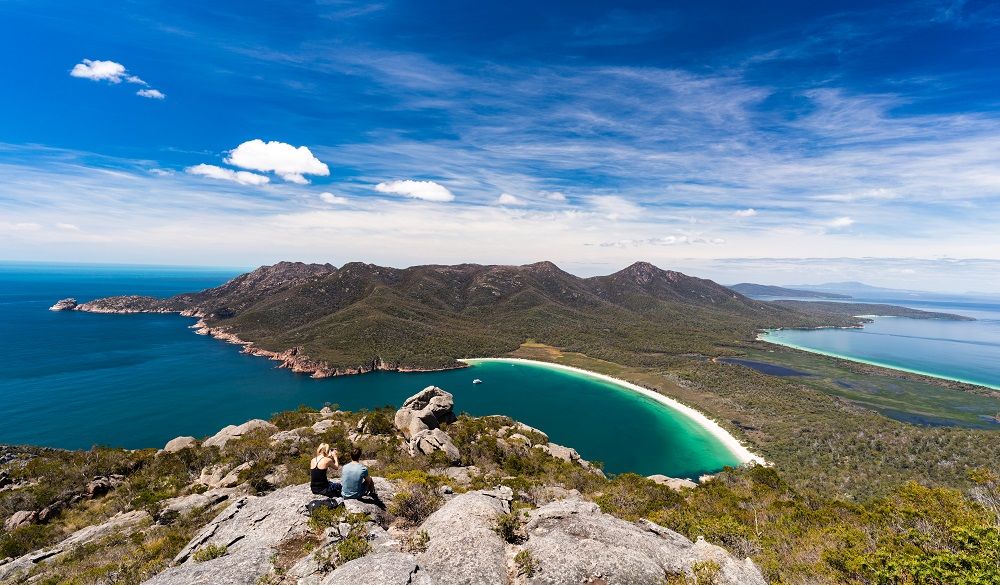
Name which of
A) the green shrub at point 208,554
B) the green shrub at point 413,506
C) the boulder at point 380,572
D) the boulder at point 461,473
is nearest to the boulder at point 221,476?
the boulder at point 461,473

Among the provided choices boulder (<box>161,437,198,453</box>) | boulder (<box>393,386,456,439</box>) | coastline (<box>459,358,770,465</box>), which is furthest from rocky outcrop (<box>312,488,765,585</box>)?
coastline (<box>459,358,770,465</box>)

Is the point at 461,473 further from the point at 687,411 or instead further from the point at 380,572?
the point at 687,411

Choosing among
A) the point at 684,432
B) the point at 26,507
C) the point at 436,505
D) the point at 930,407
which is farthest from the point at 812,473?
the point at 26,507

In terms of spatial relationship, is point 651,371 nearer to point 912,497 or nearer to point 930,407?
point 930,407

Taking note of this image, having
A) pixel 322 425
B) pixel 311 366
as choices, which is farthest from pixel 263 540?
pixel 311 366

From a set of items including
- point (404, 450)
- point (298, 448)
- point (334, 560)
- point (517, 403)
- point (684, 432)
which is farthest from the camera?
point (517, 403)
